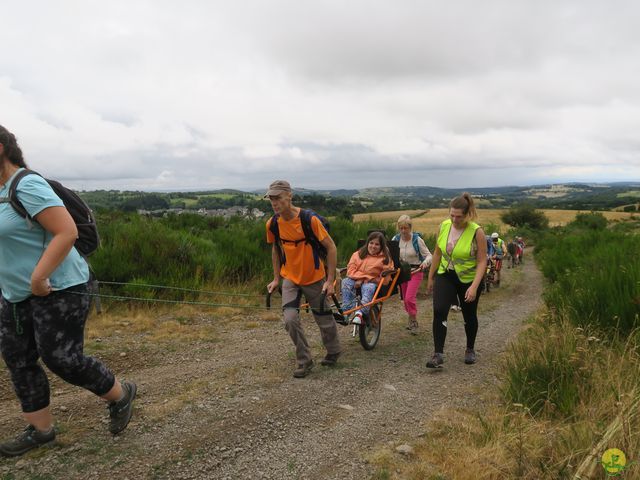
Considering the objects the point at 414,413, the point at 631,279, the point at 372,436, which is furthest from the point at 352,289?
the point at 631,279

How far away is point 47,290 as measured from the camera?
2.62m

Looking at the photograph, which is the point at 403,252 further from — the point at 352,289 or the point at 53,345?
the point at 53,345

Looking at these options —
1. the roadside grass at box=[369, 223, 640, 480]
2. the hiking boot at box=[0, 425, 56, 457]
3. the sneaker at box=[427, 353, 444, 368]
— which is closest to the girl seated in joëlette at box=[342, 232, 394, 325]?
the sneaker at box=[427, 353, 444, 368]

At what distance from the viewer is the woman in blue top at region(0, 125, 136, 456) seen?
2.59 metres

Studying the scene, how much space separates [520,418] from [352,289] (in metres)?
2.90

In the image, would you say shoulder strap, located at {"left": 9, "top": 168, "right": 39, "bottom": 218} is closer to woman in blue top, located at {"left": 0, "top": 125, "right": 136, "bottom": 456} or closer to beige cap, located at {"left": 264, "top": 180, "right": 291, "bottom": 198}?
woman in blue top, located at {"left": 0, "top": 125, "right": 136, "bottom": 456}

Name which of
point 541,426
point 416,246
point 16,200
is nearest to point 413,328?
point 416,246

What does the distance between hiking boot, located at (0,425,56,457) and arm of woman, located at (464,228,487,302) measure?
3965 mm

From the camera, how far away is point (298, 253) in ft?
14.7

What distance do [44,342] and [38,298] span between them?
288 mm

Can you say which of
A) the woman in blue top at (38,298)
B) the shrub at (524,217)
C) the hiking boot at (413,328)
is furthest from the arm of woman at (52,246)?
the shrub at (524,217)

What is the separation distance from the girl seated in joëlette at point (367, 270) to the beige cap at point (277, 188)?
6.64 feet

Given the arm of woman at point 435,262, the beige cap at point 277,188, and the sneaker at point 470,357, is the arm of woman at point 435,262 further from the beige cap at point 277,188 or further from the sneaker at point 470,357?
the beige cap at point 277,188

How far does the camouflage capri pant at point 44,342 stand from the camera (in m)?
2.75
